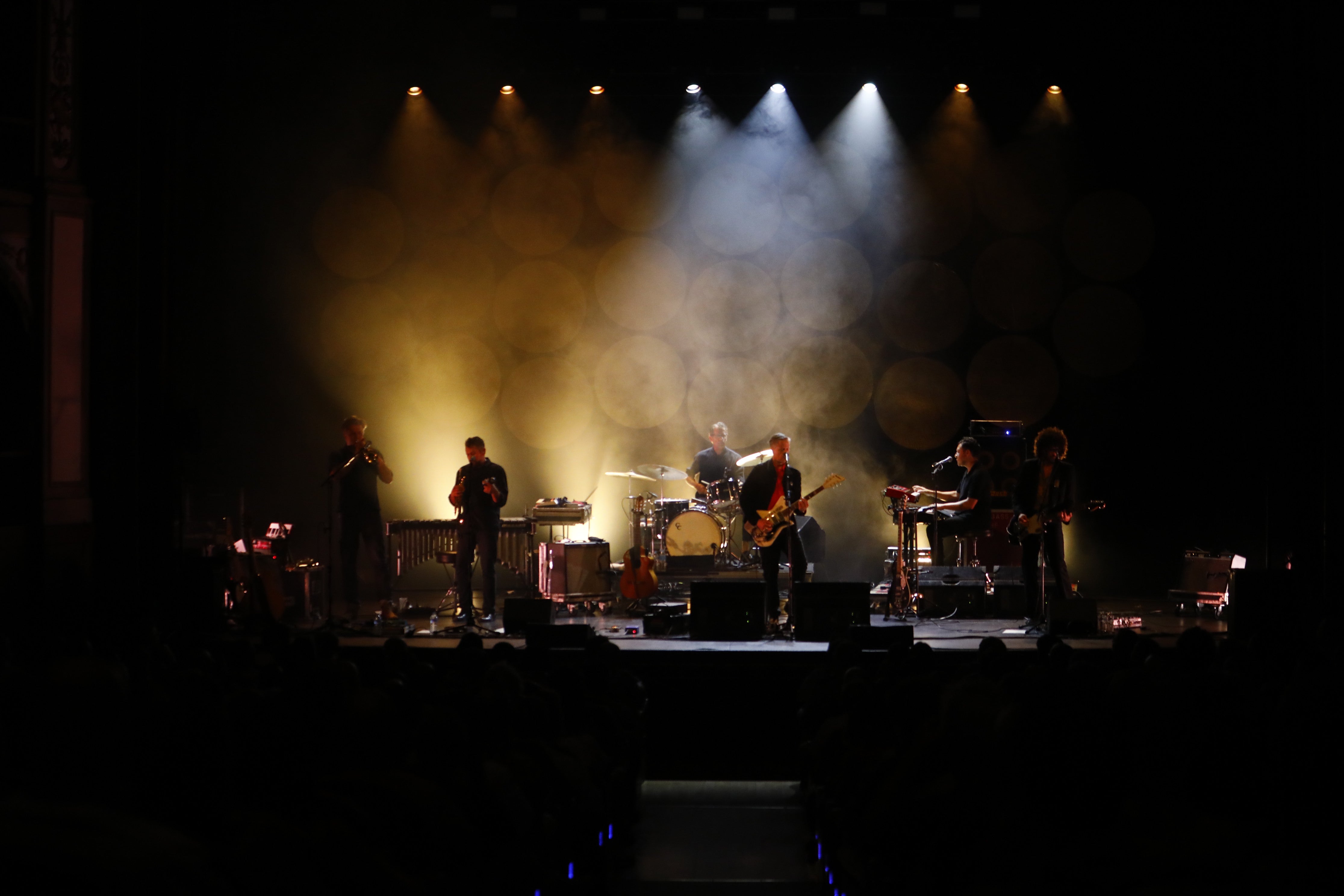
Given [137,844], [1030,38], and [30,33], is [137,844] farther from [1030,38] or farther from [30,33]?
[1030,38]

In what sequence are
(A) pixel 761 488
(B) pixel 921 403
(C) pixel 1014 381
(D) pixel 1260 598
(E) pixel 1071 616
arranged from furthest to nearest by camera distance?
1. (B) pixel 921 403
2. (C) pixel 1014 381
3. (A) pixel 761 488
4. (D) pixel 1260 598
5. (E) pixel 1071 616

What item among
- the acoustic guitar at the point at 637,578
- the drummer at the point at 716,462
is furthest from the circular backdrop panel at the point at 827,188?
the acoustic guitar at the point at 637,578

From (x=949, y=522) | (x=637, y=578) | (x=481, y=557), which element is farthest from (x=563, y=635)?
(x=949, y=522)

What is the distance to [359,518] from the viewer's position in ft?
39.2

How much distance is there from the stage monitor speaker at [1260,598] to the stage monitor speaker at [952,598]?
9.92 feet

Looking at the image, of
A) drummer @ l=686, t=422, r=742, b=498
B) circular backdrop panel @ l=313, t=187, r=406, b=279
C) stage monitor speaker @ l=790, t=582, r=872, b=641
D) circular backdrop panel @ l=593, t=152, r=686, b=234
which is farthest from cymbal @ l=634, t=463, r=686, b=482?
circular backdrop panel @ l=313, t=187, r=406, b=279

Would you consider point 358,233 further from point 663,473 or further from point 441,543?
point 663,473

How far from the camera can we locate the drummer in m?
14.1

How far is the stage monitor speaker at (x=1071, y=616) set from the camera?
26.5 ft

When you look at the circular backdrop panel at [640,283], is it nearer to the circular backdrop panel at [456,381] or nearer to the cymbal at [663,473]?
the circular backdrop panel at [456,381]

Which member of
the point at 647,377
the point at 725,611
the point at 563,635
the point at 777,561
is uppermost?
the point at 647,377

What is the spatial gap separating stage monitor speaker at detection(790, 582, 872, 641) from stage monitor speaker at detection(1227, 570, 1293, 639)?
294cm

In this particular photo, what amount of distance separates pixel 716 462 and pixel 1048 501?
486cm

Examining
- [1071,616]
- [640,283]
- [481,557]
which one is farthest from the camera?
[640,283]
